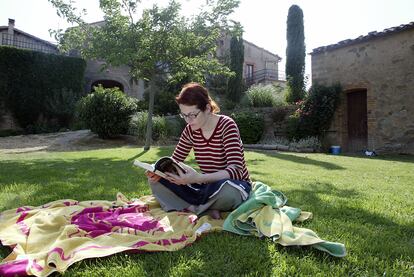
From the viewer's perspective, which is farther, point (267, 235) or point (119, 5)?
point (119, 5)

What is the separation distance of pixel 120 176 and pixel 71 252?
10.7 ft

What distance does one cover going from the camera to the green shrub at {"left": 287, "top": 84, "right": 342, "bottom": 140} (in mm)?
12219

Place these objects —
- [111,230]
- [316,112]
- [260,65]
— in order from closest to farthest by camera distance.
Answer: [111,230], [316,112], [260,65]

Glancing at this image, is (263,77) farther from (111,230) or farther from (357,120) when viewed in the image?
(111,230)

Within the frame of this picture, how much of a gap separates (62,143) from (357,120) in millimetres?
10495

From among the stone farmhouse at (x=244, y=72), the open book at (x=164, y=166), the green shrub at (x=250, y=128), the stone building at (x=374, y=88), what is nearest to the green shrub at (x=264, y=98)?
the green shrub at (x=250, y=128)

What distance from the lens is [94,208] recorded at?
111 inches

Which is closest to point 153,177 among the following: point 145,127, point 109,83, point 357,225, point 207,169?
point 207,169

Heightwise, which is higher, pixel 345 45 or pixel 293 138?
pixel 345 45

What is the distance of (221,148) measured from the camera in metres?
2.98

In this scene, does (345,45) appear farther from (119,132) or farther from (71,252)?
(71,252)

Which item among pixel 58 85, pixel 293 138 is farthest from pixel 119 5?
pixel 58 85

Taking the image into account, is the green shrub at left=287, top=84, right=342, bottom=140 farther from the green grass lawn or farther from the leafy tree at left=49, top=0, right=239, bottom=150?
the green grass lawn

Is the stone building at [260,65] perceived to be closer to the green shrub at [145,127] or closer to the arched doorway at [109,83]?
the arched doorway at [109,83]
